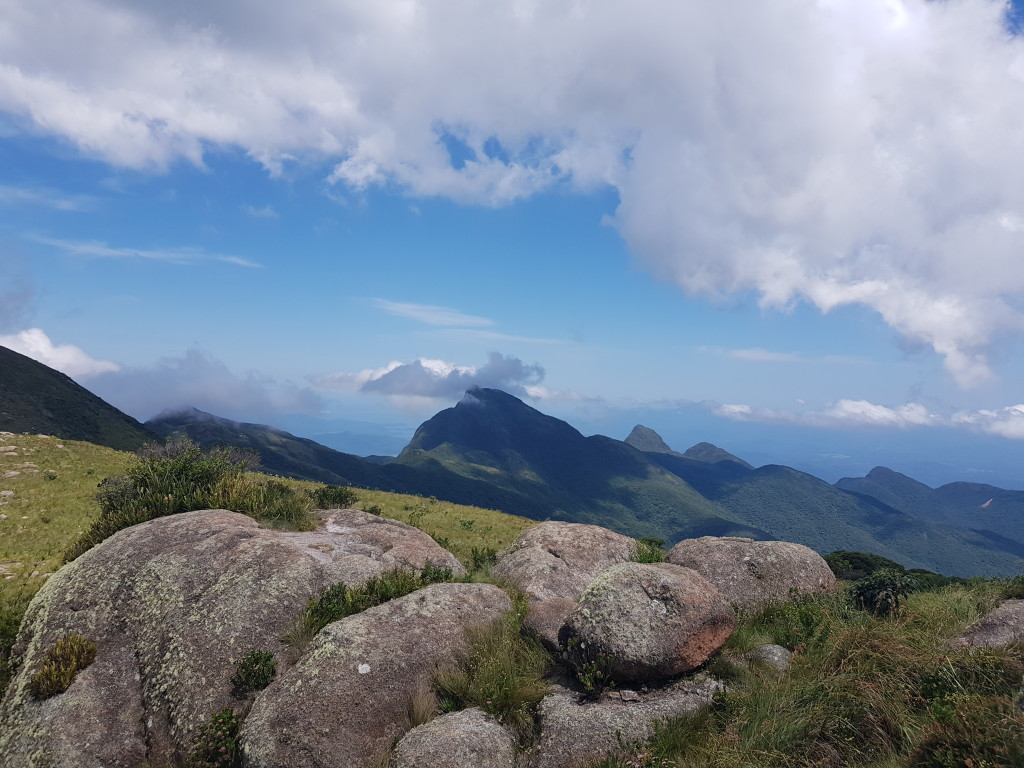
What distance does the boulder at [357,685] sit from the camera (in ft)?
30.1

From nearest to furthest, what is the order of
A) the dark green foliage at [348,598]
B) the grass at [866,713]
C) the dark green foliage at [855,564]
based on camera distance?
the grass at [866,713], the dark green foliage at [348,598], the dark green foliage at [855,564]

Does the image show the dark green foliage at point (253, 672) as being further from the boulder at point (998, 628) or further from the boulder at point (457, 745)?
the boulder at point (998, 628)

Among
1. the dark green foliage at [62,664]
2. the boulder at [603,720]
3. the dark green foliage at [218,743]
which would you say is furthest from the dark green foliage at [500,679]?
the dark green foliage at [62,664]

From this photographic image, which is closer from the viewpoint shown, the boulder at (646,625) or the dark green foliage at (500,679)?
the dark green foliage at (500,679)

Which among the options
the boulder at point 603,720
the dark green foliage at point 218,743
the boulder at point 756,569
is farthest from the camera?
the boulder at point 756,569

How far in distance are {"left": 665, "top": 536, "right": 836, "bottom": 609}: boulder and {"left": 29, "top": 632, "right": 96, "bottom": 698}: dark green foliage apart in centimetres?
1549

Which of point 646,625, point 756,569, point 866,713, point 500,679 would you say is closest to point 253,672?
point 500,679

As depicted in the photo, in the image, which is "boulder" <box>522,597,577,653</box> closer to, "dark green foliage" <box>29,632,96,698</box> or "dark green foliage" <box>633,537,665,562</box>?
"dark green foliage" <box>633,537,665,562</box>

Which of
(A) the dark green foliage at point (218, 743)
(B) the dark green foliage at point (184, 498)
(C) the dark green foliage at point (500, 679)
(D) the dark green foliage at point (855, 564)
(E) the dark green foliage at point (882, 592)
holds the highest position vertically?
(B) the dark green foliage at point (184, 498)

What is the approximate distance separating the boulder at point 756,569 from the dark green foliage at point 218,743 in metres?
12.3

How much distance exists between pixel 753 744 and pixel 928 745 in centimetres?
215

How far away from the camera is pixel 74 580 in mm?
13422

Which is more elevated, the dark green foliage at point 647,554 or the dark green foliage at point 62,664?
the dark green foliage at point 647,554

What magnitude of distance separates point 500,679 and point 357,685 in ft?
8.58
